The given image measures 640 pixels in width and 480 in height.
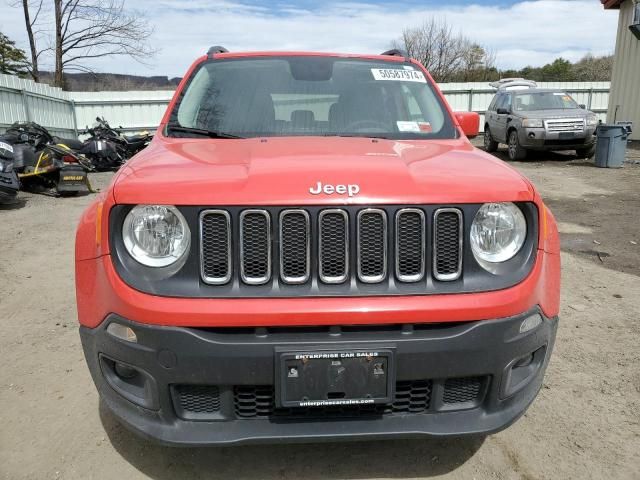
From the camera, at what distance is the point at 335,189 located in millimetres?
1972

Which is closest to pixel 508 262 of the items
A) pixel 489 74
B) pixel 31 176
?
pixel 31 176

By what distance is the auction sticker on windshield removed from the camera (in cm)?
346

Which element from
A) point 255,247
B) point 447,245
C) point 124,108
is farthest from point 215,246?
point 124,108

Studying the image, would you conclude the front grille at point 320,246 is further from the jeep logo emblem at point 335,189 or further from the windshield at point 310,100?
the windshield at point 310,100

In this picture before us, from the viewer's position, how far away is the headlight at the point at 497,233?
2086 millimetres

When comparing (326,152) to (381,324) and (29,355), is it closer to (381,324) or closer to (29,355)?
(381,324)

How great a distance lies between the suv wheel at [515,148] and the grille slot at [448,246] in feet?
43.1

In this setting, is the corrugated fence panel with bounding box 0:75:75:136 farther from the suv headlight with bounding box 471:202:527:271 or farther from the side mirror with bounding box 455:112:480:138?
the suv headlight with bounding box 471:202:527:271

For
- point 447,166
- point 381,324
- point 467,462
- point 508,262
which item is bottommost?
point 467,462

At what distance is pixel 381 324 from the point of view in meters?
1.95

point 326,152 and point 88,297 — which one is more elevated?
point 326,152

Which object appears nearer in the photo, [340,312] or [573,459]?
[340,312]

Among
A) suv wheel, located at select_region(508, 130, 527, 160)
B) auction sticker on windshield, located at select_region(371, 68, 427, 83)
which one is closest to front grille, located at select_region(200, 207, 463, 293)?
auction sticker on windshield, located at select_region(371, 68, 427, 83)

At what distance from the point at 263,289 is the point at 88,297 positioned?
27.2 inches
